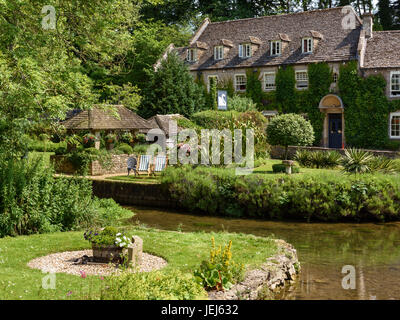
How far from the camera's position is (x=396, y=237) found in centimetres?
1541

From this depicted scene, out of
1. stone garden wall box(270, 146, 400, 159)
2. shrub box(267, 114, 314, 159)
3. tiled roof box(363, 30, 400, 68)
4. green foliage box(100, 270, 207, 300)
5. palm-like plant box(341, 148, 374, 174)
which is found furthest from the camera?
tiled roof box(363, 30, 400, 68)

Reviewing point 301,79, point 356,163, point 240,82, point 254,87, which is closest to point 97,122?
point 356,163

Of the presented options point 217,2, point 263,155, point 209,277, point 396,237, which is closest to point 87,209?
point 209,277

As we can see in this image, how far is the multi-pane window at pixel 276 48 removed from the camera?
3806 centimetres

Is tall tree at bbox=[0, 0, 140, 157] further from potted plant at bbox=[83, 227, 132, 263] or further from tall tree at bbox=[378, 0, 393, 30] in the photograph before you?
tall tree at bbox=[378, 0, 393, 30]

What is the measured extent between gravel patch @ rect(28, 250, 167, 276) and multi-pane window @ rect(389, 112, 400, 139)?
26.8 metres

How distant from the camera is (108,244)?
32.0ft

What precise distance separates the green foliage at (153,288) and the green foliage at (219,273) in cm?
58

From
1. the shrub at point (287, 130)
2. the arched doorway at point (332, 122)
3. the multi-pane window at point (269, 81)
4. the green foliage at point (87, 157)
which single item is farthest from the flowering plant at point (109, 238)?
the multi-pane window at point (269, 81)

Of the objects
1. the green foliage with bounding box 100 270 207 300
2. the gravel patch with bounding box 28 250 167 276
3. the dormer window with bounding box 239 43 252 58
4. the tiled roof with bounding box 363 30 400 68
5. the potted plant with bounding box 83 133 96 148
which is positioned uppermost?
the dormer window with bounding box 239 43 252 58

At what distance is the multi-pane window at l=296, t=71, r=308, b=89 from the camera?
36.5 meters

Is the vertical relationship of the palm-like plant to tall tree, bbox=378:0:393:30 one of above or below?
below

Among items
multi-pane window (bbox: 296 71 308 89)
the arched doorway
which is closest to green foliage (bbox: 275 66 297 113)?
multi-pane window (bbox: 296 71 308 89)

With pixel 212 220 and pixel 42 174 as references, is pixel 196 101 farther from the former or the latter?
pixel 42 174
